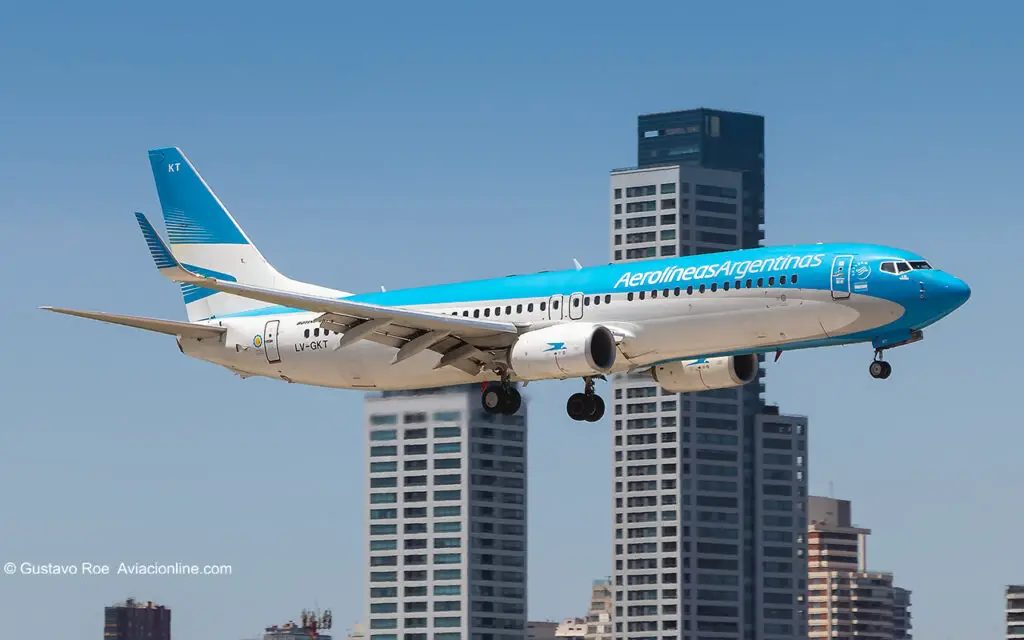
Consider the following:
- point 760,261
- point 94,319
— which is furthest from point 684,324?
point 94,319

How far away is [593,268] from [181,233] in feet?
83.5

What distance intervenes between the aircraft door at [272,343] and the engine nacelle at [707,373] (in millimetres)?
17774

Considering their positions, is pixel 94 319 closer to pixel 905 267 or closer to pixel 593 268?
pixel 593 268

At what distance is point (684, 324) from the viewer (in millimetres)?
81875

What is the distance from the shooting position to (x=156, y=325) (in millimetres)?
91188

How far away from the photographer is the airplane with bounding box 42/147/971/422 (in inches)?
3137

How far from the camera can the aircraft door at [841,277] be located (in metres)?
79.4

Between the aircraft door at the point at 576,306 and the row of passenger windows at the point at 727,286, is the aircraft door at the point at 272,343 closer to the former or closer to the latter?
the aircraft door at the point at 576,306

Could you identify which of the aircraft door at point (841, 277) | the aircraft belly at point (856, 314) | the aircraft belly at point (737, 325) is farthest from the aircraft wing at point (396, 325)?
the aircraft door at point (841, 277)

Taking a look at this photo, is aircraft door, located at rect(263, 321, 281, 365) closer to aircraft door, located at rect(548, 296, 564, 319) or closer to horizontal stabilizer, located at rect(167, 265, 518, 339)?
horizontal stabilizer, located at rect(167, 265, 518, 339)

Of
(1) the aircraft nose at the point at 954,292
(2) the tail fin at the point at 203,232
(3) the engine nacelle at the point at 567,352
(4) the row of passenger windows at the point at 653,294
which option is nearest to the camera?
(1) the aircraft nose at the point at 954,292

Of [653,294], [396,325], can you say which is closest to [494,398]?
[396,325]

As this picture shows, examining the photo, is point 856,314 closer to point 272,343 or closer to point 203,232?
point 272,343

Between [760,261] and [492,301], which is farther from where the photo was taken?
[492,301]
